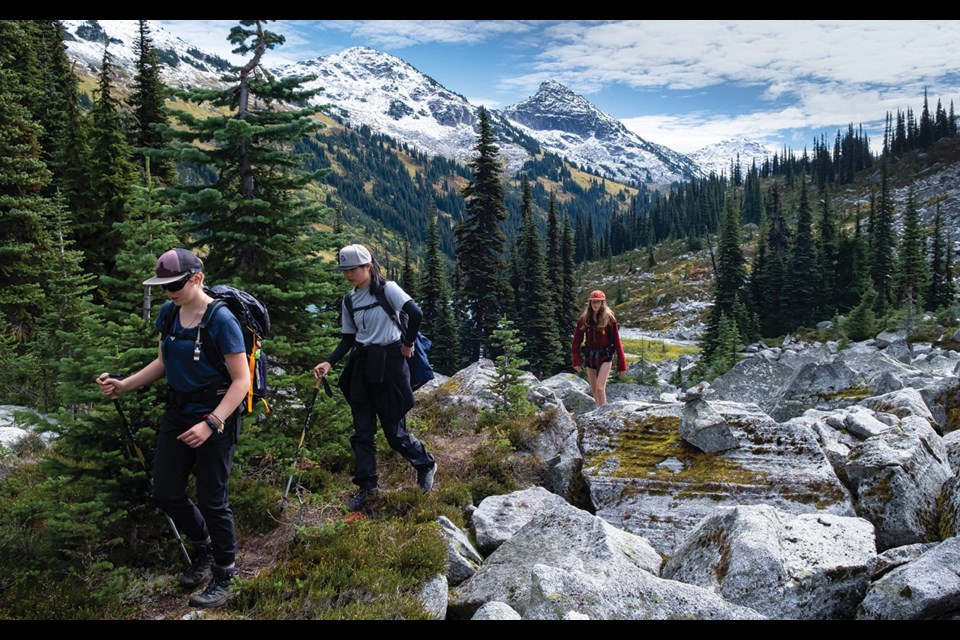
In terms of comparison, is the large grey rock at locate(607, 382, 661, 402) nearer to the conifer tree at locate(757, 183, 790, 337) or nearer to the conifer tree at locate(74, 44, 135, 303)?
the conifer tree at locate(74, 44, 135, 303)

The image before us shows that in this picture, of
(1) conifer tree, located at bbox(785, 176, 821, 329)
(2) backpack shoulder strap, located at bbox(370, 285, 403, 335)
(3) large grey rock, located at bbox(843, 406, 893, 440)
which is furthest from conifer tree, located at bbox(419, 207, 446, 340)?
(1) conifer tree, located at bbox(785, 176, 821, 329)

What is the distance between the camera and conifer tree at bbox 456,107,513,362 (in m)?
33.8

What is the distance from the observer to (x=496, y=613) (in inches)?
161

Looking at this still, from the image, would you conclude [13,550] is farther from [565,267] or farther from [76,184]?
[565,267]

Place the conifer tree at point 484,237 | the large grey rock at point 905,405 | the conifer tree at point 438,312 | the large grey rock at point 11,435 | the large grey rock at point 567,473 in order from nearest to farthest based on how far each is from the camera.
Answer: the large grey rock at point 567,473 < the large grey rock at point 11,435 < the large grey rock at point 905,405 < the conifer tree at point 484,237 < the conifer tree at point 438,312

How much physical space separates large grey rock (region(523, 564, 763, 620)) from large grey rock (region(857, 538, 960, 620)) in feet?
2.69

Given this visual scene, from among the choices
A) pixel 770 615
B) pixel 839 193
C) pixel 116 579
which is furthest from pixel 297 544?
pixel 839 193

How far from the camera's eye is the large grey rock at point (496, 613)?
159 inches

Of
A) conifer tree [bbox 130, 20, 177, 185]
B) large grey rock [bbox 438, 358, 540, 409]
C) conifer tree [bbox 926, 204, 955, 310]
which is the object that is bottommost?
conifer tree [bbox 926, 204, 955, 310]

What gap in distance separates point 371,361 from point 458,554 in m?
2.24

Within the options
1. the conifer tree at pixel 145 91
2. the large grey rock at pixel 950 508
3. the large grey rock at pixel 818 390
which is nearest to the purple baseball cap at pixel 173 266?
the large grey rock at pixel 950 508

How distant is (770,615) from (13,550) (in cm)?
651

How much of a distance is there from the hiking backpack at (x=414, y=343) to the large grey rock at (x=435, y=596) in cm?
216

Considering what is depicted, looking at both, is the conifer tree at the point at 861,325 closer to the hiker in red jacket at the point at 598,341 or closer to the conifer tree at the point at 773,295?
the conifer tree at the point at 773,295
